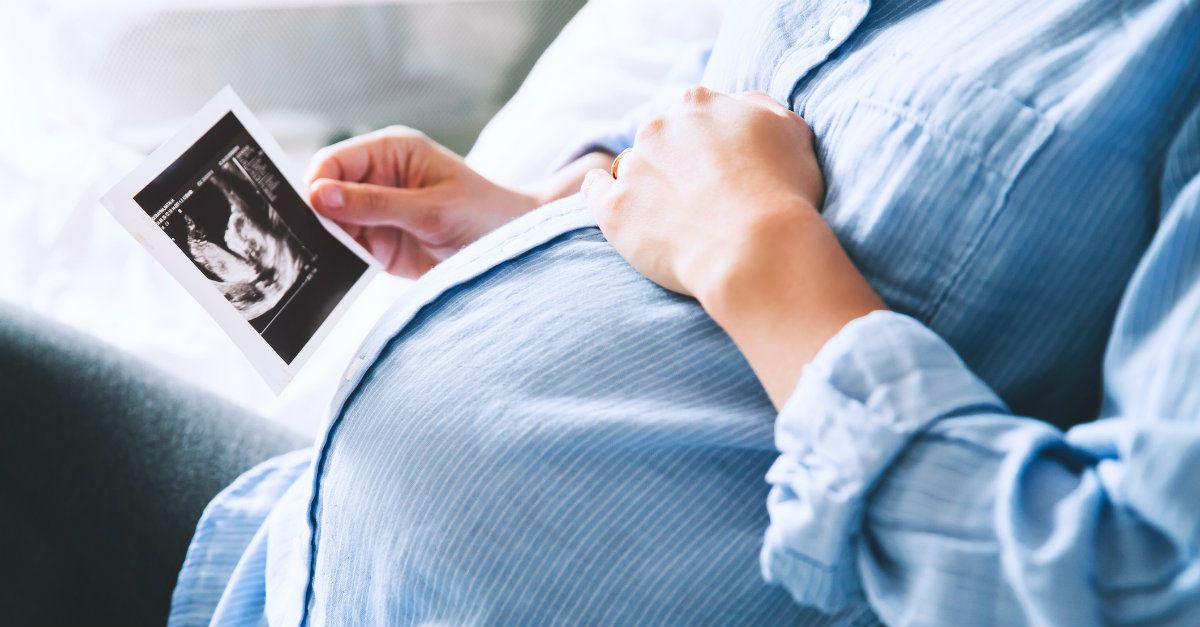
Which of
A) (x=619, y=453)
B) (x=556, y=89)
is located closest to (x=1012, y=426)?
(x=619, y=453)

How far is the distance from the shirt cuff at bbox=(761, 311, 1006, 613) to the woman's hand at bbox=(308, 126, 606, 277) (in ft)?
1.56

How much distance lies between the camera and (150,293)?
1.03 meters

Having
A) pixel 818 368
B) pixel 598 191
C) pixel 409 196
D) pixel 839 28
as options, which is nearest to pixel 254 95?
pixel 409 196

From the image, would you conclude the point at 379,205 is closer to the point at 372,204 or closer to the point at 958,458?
the point at 372,204

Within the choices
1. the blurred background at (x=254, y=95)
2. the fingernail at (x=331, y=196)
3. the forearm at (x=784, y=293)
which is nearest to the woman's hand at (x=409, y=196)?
the fingernail at (x=331, y=196)

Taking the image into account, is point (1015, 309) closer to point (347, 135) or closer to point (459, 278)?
point (459, 278)

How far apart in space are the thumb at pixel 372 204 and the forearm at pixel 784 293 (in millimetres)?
388

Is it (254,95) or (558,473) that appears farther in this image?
(254,95)

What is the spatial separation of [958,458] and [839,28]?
1.00ft

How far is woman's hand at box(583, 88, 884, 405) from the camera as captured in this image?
0.47 metres

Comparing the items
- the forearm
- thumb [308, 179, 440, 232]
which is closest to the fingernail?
thumb [308, 179, 440, 232]

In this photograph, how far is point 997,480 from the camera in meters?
0.40

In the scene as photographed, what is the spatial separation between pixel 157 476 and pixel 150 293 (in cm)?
35

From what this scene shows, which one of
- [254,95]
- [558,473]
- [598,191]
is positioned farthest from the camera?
[254,95]
